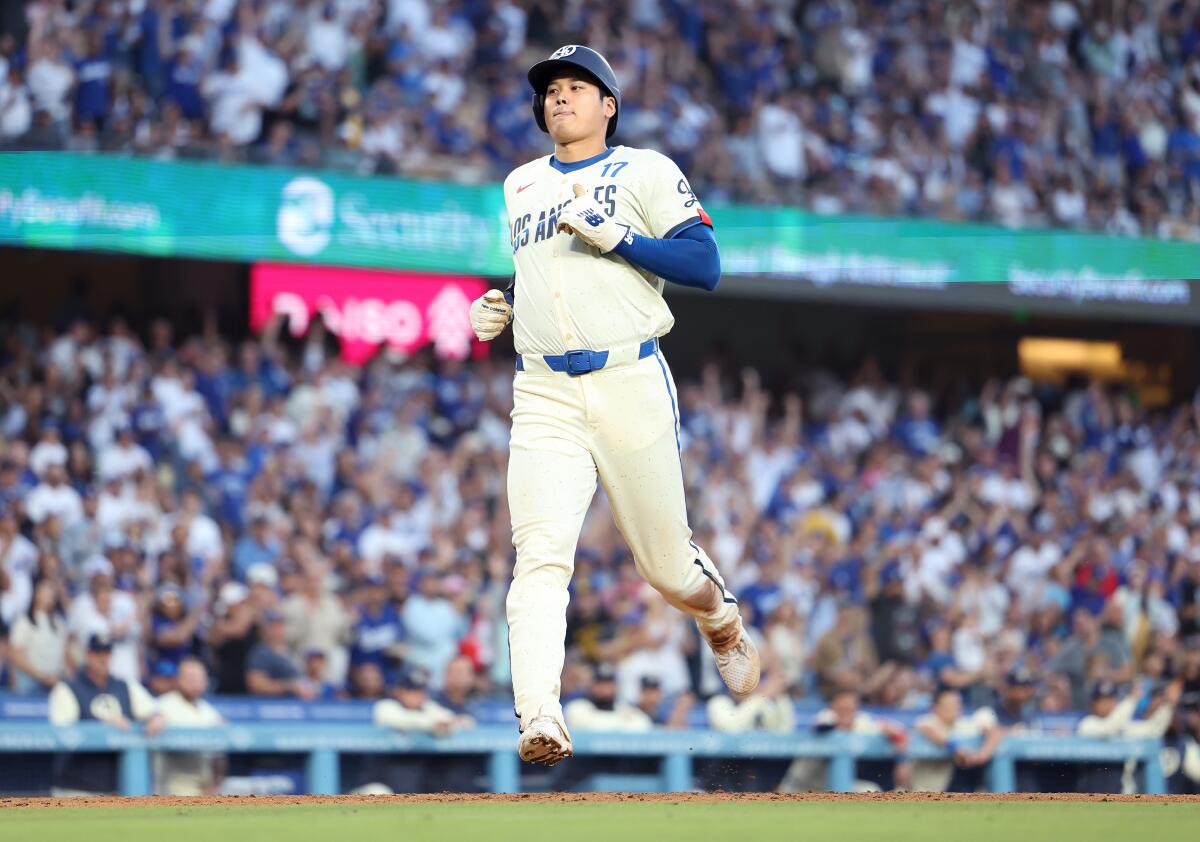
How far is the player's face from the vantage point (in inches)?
225

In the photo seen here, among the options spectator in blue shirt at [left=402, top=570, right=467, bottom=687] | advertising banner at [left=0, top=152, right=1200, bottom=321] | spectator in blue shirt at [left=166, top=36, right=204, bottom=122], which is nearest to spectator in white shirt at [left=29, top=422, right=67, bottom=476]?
advertising banner at [left=0, top=152, right=1200, bottom=321]

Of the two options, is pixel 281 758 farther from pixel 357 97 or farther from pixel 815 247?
pixel 815 247

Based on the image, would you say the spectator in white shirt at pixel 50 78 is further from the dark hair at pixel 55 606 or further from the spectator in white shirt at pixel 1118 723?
the spectator in white shirt at pixel 1118 723

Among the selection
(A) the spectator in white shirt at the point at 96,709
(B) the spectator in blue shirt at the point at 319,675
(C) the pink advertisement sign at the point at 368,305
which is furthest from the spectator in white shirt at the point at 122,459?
(C) the pink advertisement sign at the point at 368,305

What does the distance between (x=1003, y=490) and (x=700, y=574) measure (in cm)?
1029

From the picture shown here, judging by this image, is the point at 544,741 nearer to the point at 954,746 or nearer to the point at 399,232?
the point at 954,746

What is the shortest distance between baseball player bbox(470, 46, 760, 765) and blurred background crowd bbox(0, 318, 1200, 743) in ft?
16.2

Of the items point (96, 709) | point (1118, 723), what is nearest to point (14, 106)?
point (96, 709)

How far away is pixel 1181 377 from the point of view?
20234 mm

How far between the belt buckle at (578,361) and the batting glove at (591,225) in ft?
1.12

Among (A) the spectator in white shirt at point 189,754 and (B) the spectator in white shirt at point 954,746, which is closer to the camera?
(A) the spectator in white shirt at point 189,754

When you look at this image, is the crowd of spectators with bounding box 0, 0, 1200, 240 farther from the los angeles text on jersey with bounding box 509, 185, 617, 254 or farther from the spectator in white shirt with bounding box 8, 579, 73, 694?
the los angeles text on jersey with bounding box 509, 185, 617, 254

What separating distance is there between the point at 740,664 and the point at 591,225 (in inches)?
75.7

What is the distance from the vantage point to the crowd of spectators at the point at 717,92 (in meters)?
13.6
